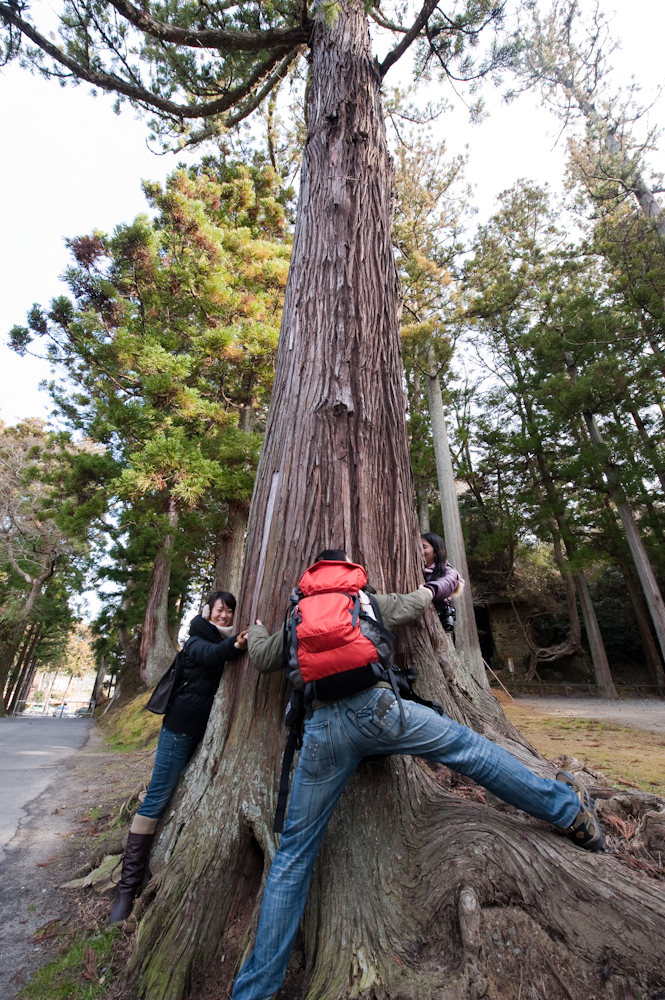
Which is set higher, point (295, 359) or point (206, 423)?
point (206, 423)

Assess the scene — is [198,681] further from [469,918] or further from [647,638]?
[647,638]

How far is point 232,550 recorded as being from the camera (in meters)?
8.83

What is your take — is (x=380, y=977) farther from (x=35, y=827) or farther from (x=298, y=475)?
(x=35, y=827)

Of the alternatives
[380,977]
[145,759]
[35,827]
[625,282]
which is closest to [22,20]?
[35,827]

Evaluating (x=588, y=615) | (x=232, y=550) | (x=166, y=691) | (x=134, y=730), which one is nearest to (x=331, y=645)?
(x=166, y=691)

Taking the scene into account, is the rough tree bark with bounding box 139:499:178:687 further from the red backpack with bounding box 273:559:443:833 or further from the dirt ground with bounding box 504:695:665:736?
the red backpack with bounding box 273:559:443:833

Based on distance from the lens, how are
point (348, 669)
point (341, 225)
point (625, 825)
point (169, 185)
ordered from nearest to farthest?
1. point (348, 669)
2. point (625, 825)
3. point (341, 225)
4. point (169, 185)

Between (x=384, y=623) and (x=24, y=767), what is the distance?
690 cm

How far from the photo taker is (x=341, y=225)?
11.5 feet

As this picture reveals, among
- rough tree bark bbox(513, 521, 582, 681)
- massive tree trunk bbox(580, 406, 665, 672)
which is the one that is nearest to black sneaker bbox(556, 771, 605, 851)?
massive tree trunk bbox(580, 406, 665, 672)

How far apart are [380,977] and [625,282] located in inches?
646

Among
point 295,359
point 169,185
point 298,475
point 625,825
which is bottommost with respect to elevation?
point 625,825

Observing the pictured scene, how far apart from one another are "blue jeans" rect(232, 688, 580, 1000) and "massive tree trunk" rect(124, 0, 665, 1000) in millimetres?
185

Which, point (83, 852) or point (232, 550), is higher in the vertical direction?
point (232, 550)
